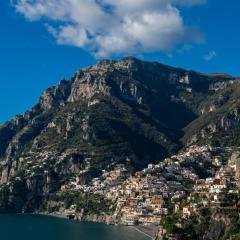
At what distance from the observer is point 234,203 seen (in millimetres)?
124750

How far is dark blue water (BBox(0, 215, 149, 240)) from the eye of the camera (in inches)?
5733

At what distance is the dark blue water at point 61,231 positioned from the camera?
146 meters

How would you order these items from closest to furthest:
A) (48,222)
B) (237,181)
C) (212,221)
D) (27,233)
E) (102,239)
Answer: (212,221) → (102,239) → (27,233) → (237,181) → (48,222)

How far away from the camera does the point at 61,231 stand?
6220 inches

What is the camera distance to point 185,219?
409 ft

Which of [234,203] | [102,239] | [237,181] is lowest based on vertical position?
[102,239]

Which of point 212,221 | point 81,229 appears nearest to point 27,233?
point 81,229

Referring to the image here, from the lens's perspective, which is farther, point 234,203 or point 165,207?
point 165,207

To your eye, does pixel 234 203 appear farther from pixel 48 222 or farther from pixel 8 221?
pixel 8 221

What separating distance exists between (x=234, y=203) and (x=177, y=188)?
239 ft

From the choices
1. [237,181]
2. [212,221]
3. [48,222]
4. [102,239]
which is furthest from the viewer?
[48,222]

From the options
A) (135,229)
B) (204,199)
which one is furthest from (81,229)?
(204,199)

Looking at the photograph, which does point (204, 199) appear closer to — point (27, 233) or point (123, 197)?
point (27, 233)

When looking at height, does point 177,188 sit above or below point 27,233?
above
